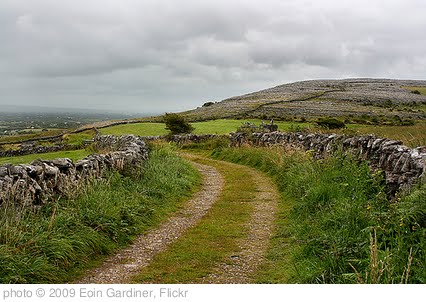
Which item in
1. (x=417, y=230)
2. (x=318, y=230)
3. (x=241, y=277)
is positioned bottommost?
(x=241, y=277)

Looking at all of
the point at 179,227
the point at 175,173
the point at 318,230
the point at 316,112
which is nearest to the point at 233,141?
the point at 175,173

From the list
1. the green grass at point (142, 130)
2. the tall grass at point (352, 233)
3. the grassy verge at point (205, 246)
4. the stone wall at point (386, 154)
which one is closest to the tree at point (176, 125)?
the green grass at point (142, 130)

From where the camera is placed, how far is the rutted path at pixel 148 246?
283 inches

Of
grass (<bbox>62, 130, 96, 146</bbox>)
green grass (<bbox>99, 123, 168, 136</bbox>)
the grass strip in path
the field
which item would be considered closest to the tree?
green grass (<bbox>99, 123, 168, 136</bbox>)

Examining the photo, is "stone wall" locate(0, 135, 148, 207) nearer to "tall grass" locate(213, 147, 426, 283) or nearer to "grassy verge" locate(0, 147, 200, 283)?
"grassy verge" locate(0, 147, 200, 283)

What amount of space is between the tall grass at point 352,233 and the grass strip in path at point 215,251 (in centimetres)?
52

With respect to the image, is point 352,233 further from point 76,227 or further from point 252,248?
point 76,227

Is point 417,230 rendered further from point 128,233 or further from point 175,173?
point 175,173

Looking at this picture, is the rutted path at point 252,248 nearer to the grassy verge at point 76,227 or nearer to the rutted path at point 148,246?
the rutted path at point 148,246

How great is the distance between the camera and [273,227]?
404 inches

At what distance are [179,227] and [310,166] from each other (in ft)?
19.0

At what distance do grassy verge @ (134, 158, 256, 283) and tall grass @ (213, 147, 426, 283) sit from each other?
102 centimetres

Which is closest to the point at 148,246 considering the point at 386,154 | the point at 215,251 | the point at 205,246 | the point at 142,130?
the point at 205,246

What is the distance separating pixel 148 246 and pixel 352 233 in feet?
13.8
